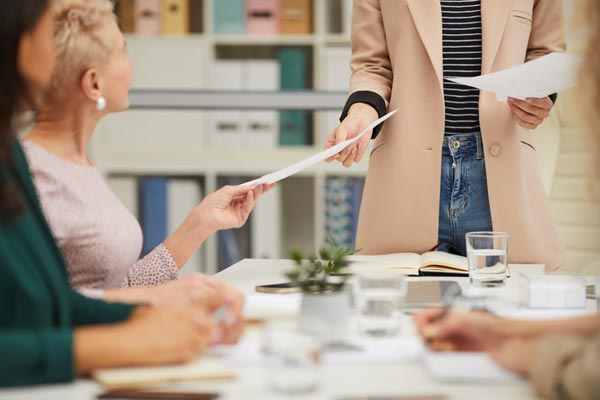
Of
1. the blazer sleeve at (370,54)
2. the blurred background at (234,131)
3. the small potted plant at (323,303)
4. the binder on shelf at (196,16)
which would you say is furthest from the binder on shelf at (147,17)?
the small potted plant at (323,303)

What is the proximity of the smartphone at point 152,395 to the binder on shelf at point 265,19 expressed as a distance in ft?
10.8

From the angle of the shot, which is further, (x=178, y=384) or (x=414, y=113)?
(x=414, y=113)

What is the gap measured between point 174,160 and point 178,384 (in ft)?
10.3

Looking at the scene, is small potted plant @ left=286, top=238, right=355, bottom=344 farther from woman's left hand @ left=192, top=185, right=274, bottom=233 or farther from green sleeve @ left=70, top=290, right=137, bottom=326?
woman's left hand @ left=192, top=185, right=274, bottom=233

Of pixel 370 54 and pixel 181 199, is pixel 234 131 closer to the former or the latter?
pixel 181 199

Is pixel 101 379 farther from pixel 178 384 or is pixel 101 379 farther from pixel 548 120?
pixel 548 120

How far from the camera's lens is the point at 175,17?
411 centimetres

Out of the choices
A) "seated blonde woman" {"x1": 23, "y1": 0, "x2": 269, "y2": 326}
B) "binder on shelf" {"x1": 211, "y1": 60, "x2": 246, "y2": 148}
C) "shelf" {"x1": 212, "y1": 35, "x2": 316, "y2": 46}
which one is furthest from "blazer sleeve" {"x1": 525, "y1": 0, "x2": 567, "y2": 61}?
"binder on shelf" {"x1": 211, "y1": 60, "x2": 246, "y2": 148}

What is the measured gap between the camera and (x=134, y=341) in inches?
39.7

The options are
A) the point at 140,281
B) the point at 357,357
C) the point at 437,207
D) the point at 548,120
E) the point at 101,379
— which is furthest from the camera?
the point at 548,120

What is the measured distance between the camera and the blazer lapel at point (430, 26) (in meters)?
2.02

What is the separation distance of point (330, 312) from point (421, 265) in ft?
2.02

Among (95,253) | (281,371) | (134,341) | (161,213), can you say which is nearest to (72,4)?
(95,253)

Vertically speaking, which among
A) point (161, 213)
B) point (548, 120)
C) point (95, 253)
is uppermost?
point (548, 120)
